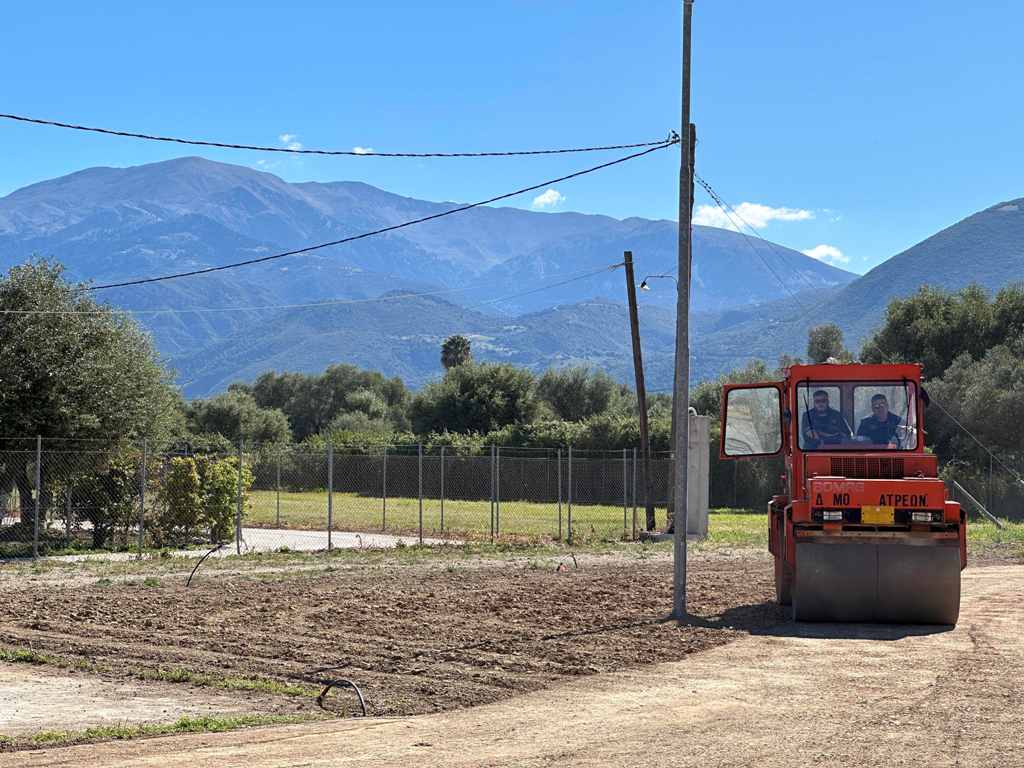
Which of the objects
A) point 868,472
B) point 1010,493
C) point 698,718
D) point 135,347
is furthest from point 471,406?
point 698,718

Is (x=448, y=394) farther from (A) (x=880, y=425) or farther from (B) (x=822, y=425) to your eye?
(A) (x=880, y=425)

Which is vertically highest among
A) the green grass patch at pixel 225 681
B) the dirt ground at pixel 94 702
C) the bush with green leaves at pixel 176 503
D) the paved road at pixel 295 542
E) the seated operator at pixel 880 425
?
the seated operator at pixel 880 425

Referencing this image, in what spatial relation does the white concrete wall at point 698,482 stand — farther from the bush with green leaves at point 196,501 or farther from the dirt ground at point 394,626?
the bush with green leaves at point 196,501

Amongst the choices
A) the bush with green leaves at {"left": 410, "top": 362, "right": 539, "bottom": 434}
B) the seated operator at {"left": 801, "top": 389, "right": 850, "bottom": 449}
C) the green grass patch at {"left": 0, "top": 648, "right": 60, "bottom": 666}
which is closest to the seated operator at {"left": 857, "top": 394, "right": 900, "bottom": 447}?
the seated operator at {"left": 801, "top": 389, "right": 850, "bottom": 449}

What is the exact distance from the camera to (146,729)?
9047 millimetres

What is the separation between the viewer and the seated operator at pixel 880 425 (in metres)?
15.5

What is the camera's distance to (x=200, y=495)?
27.8 m

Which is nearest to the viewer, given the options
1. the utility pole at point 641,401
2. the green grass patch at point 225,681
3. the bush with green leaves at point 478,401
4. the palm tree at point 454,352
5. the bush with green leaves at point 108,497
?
the green grass patch at point 225,681

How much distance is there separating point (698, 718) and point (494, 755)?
6.48ft

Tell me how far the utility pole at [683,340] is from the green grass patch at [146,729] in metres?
6.89

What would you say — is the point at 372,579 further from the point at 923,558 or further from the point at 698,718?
the point at 698,718

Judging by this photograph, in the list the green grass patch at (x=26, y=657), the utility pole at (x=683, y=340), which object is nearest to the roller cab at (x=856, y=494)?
the utility pole at (x=683, y=340)

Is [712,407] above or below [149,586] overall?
above

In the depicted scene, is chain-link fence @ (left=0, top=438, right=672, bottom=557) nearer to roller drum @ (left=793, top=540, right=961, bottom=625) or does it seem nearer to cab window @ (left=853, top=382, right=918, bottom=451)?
cab window @ (left=853, top=382, right=918, bottom=451)
